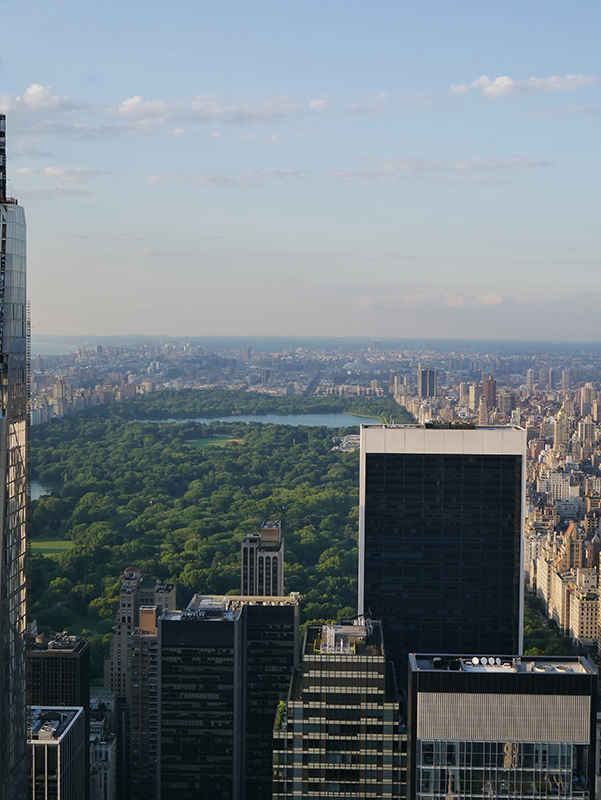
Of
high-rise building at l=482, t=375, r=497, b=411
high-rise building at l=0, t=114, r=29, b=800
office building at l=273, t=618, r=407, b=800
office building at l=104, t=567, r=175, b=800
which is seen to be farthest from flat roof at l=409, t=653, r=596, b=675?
high-rise building at l=482, t=375, r=497, b=411

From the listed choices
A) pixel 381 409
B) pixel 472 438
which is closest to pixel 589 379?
pixel 381 409

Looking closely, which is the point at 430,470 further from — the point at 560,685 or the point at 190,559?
the point at 190,559

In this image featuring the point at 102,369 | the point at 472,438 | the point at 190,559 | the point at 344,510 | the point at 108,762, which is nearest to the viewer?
the point at 108,762

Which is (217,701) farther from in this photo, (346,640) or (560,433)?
(560,433)

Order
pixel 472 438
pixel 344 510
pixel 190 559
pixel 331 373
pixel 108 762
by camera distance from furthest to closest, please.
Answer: pixel 331 373
pixel 344 510
pixel 190 559
pixel 472 438
pixel 108 762

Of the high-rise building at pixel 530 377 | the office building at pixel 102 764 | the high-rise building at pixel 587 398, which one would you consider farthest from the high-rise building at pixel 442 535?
the high-rise building at pixel 530 377

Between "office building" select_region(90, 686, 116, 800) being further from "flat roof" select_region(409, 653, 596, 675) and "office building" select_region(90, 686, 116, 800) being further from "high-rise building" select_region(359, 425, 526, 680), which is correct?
"flat roof" select_region(409, 653, 596, 675)

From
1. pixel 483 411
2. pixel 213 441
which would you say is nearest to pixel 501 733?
A: pixel 483 411
